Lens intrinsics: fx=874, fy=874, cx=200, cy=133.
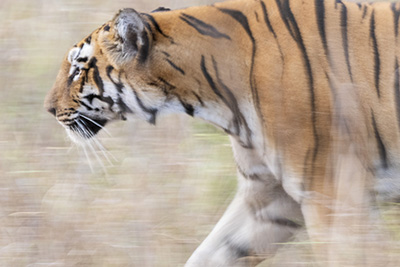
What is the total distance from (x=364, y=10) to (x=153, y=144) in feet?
4.35

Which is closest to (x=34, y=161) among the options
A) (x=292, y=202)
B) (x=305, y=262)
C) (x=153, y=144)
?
(x=153, y=144)

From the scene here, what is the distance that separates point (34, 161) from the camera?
13.7 feet

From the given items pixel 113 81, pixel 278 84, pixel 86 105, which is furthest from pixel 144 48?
pixel 278 84

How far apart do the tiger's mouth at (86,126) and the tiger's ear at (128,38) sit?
291 millimetres

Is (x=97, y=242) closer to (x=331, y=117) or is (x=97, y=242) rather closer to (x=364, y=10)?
(x=331, y=117)

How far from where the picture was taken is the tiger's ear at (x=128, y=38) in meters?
3.14

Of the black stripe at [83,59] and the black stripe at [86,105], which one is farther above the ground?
the black stripe at [83,59]

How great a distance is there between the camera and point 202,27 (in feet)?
10.4

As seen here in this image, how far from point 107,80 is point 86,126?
0.25m

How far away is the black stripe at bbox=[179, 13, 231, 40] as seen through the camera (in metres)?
3.15

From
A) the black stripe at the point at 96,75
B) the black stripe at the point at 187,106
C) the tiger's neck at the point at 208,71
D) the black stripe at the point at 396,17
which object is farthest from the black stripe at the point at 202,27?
the black stripe at the point at 396,17

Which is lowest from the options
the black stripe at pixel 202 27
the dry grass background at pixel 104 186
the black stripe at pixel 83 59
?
the dry grass background at pixel 104 186

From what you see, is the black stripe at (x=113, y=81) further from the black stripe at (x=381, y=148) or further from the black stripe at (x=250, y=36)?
the black stripe at (x=381, y=148)

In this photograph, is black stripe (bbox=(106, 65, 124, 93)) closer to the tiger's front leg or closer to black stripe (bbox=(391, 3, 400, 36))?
the tiger's front leg
